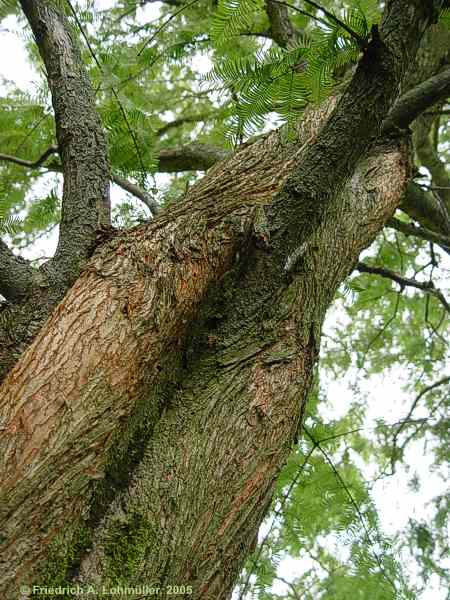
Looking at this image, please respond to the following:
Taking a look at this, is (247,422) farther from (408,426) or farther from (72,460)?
(408,426)

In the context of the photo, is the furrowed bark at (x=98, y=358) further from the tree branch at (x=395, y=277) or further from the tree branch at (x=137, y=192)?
the tree branch at (x=395, y=277)

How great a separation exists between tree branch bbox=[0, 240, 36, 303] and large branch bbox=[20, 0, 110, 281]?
100mm

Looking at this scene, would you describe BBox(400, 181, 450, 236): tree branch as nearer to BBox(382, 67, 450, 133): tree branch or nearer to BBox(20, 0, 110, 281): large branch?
BBox(382, 67, 450, 133): tree branch

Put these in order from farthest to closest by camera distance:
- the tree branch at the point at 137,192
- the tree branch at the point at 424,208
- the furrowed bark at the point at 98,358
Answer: the tree branch at the point at 424,208
the tree branch at the point at 137,192
the furrowed bark at the point at 98,358

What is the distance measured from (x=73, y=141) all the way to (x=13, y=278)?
546 mm

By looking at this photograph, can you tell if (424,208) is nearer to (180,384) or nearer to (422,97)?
(422,97)

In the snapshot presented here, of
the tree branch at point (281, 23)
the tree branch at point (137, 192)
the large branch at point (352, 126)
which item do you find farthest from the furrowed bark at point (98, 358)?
the tree branch at point (281, 23)

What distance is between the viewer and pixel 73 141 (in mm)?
1838

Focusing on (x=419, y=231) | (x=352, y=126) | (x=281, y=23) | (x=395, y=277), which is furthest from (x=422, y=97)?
(x=281, y=23)

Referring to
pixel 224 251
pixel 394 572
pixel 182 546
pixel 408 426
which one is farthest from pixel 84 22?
pixel 408 426

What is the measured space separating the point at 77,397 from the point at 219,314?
519 mm

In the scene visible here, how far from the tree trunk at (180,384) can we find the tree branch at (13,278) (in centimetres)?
28

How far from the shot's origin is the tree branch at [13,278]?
62.1 inches

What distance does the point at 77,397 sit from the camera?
1.13m
